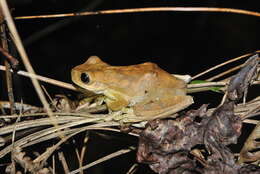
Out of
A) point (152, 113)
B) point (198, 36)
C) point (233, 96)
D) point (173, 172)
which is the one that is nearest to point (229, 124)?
point (233, 96)

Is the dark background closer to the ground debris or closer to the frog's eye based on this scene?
the frog's eye

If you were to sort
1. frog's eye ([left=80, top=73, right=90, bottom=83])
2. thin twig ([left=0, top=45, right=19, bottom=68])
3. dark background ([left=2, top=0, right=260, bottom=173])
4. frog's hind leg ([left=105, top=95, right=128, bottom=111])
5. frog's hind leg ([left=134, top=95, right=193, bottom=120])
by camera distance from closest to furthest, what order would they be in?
1. thin twig ([left=0, top=45, right=19, bottom=68])
2. frog's hind leg ([left=134, top=95, right=193, bottom=120])
3. frog's hind leg ([left=105, top=95, right=128, bottom=111])
4. frog's eye ([left=80, top=73, right=90, bottom=83])
5. dark background ([left=2, top=0, right=260, bottom=173])

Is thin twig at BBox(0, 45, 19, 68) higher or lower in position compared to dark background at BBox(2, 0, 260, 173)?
lower

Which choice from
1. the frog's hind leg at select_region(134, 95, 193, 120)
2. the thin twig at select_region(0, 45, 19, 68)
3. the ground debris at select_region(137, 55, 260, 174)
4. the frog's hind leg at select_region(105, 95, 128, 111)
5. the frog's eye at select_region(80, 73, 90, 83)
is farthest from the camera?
the frog's eye at select_region(80, 73, 90, 83)

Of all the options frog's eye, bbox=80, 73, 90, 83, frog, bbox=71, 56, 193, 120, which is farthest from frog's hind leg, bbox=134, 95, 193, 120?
frog's eye, bbox=80, 73, 90, 83

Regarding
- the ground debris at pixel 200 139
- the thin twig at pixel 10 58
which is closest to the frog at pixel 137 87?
the ground debris at pixel 200 139

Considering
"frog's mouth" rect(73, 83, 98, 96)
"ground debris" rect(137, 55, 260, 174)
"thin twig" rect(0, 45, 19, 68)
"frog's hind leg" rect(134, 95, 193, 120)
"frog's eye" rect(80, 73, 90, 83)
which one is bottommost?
"ground debris" rect(137, 55, 260, 174)

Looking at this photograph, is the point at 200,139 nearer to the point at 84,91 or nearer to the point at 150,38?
the point at 84,91

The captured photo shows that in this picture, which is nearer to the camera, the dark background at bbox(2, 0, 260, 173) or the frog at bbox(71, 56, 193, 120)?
the frog at bbox(71, 56, 193, 120)

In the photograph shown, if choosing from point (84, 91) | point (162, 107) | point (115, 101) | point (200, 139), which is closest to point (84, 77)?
point (84, 91)
